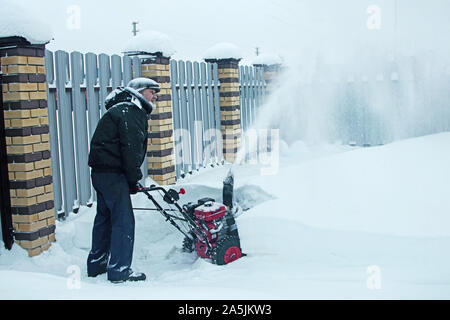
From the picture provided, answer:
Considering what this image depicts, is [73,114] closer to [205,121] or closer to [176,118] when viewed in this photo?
[176,118]

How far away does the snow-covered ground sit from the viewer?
3465mm

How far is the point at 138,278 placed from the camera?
425cm

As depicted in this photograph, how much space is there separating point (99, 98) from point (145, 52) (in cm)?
122

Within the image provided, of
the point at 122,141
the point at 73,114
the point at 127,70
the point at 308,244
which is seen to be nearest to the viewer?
the point at 122,141

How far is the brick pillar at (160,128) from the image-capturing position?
7016 millimetres

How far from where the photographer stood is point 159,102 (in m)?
7.12

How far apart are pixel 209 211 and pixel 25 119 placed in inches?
76.0

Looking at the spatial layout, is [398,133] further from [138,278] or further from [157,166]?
[138,278]

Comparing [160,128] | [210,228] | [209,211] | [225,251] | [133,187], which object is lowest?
[225,251]

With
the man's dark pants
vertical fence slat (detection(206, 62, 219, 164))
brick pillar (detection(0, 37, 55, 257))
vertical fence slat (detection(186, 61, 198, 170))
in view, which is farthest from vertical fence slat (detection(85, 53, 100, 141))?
vertical fence slat (detection(206, 62, 219, 164))

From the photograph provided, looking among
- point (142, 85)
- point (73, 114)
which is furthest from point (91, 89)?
point (142, 85)

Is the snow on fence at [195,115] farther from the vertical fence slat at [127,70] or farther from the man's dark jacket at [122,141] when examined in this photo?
the man's dark jacket at [122,141]

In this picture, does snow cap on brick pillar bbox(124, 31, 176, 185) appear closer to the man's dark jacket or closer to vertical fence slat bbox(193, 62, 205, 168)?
A: vertical fence slat bbox(193, 62, 205, 168)
